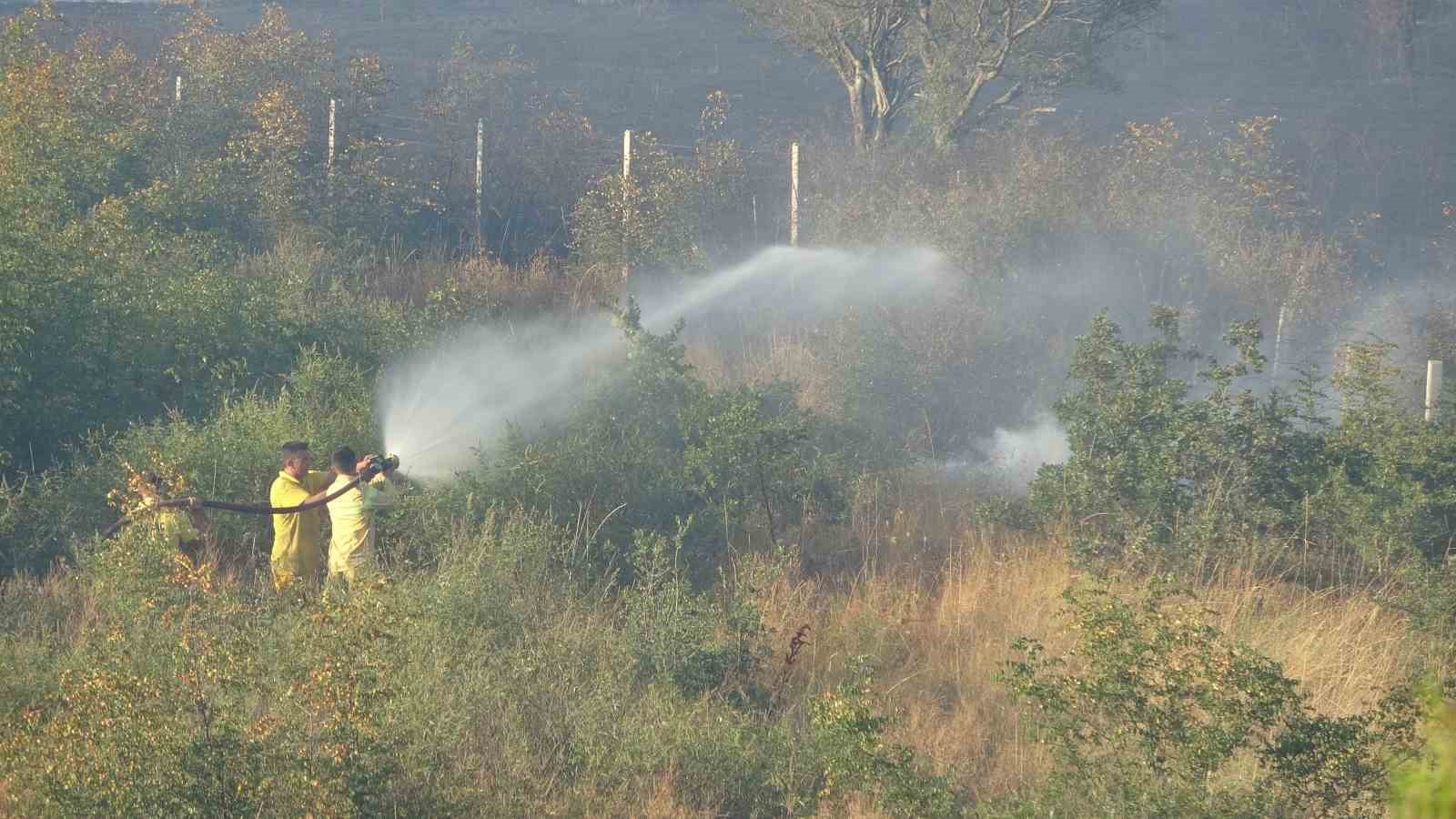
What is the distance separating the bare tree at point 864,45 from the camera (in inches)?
1041

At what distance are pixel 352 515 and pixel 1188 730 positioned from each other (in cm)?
537

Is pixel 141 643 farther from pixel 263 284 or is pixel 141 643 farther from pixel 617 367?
pixel 263 284

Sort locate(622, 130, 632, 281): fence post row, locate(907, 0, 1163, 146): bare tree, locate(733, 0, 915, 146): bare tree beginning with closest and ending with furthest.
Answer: locate(622, 130, 632, 281): fence post row < locate(907, 0, 1163, 146): bare tree < locate(733, 0, 915, 146): bare tree

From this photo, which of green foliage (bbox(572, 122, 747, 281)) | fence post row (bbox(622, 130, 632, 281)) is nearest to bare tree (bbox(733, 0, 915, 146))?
green foliage (bbox(572, 122, 747, 281))

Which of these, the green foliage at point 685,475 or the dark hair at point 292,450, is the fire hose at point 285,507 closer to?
the dark hair at point 292,450

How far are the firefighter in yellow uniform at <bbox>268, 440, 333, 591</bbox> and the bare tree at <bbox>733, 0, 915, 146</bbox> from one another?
19.2 metres

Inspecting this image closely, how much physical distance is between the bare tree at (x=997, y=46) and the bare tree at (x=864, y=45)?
20.6 inches

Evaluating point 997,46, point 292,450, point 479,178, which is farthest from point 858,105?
point 292,450

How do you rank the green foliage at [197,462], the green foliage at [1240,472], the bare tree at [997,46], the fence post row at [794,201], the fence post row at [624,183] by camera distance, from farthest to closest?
the bare tree at [997,46] → the fence post row at [794,201] → the fence post row at [624,183] → the green foliage at [1240,472] → the green foliage at [197,462]

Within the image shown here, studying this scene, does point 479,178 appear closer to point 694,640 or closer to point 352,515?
point 352,515

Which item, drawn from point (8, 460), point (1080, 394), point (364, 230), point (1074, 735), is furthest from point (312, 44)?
point (1074, 735)

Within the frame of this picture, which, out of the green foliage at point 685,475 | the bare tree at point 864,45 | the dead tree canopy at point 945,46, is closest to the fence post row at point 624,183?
the dead tree canopy at point 945,46

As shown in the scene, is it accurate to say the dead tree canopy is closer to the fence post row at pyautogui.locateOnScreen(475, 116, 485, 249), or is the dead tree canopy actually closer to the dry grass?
the fence post row at pyautogui.locateOnScreen(475, 116, 485, 249)

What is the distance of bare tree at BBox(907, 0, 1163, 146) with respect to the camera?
2562 cm
